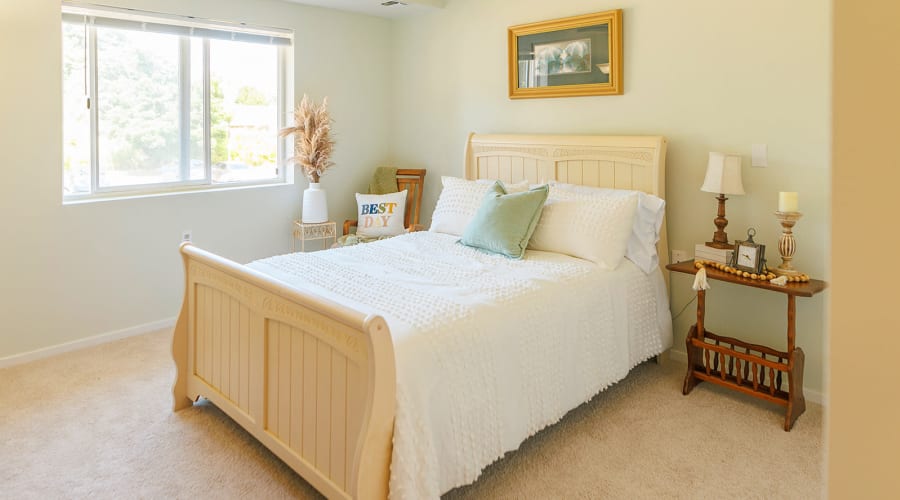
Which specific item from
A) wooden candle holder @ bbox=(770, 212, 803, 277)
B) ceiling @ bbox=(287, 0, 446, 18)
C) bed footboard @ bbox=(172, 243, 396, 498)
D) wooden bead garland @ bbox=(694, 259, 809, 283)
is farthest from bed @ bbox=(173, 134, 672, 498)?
ceiling @ bbox=(287, 0, 446, 18)

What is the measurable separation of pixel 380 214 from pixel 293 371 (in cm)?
253

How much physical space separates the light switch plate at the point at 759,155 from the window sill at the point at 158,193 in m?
3.26

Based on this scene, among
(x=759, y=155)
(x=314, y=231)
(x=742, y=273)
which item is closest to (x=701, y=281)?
(x=742, y=273)

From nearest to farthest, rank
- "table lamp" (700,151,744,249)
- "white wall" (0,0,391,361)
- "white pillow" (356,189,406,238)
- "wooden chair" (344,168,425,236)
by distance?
"table lamp" (700,151,744,249) < "white wall" (0,0,391,361) < "white pillow" (356,189,406,238) < "wooden chair" (344,168,425,236)

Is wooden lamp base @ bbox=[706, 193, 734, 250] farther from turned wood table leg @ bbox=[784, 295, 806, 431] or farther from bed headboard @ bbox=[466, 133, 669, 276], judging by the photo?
turned wood table leg @ bbox=[784, 295, 806, 431]

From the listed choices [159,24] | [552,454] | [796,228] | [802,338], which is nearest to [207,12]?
[159,24]

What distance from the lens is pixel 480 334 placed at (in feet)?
7.07

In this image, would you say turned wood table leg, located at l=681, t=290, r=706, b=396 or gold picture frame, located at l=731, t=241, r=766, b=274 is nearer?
gold picture frame, located at l=731, t=241, r=766, b=274

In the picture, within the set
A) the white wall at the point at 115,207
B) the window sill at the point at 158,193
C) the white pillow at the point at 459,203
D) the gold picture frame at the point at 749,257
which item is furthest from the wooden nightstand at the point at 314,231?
the gold picture frame at the point at 749,257

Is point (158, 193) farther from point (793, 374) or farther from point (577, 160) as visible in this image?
point (793, 374)

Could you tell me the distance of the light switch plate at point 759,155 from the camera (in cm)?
301

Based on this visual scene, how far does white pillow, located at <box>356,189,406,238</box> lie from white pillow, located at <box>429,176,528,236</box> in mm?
807

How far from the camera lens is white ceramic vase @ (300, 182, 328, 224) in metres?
4.43

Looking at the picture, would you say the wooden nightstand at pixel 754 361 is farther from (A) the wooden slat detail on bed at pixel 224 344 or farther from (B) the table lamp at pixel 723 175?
(A) the wooden slat detail on bed at pixel 224 344
